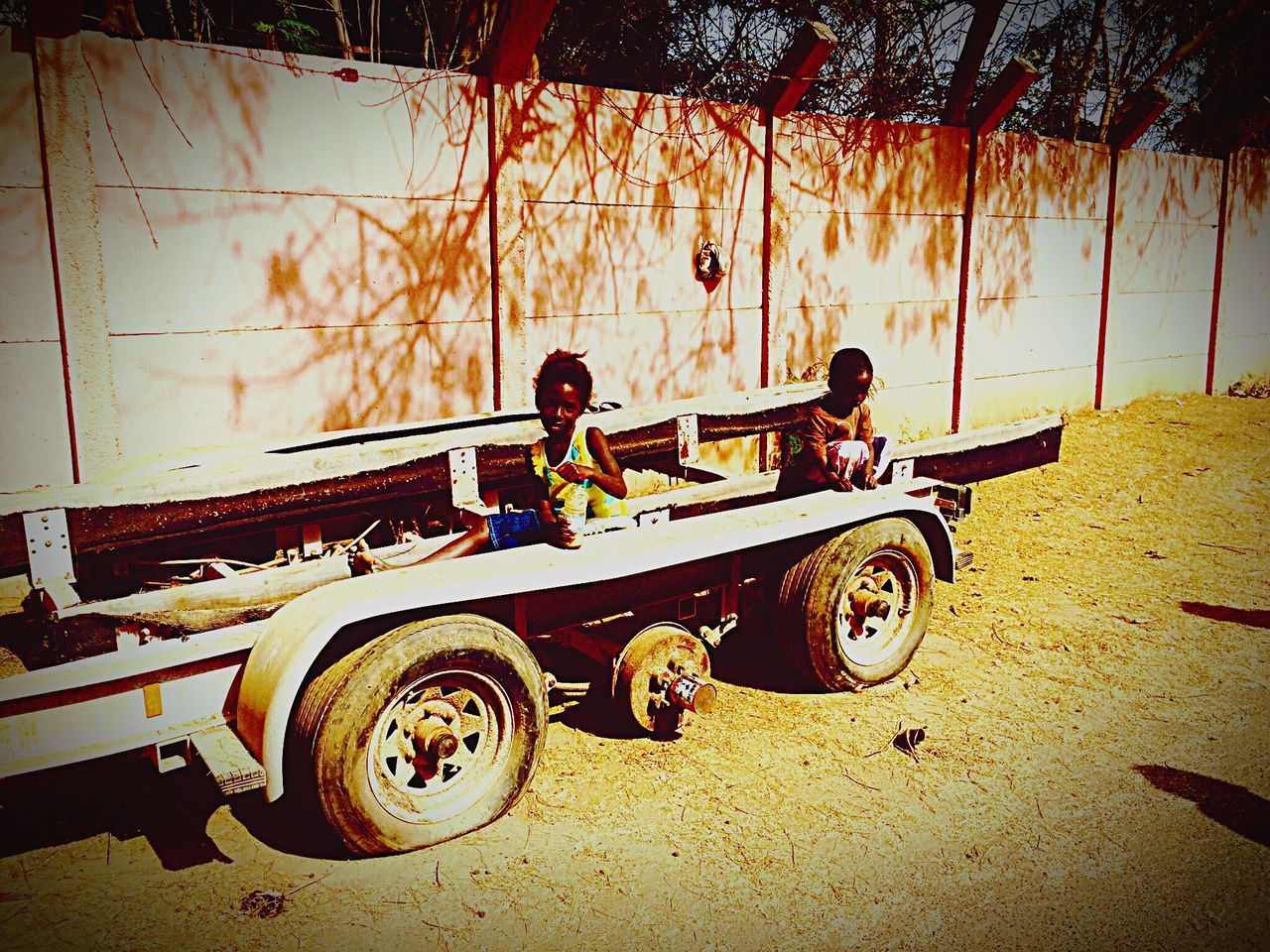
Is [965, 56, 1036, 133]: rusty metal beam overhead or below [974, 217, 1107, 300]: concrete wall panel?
overhead

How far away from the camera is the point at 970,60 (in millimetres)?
8797

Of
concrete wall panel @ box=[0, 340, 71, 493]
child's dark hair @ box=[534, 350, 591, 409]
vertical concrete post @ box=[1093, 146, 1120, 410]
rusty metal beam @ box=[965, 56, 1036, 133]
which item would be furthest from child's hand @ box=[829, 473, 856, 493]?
vertical concrete post @ box=[1093, 146, 1120, 410]

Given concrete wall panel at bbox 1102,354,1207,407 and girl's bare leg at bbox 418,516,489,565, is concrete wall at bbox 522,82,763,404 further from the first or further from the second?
concrete wall panel at bbox 1102,354,1207,407

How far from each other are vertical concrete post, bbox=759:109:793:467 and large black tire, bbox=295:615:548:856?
16.7 ft

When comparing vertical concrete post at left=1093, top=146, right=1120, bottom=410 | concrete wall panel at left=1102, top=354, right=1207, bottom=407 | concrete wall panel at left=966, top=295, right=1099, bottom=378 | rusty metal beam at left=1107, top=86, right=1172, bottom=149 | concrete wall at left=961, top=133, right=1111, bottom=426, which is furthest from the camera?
concrete wall panel at left=1102, top=354, right=1207, bottom=407

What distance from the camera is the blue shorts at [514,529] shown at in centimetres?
423

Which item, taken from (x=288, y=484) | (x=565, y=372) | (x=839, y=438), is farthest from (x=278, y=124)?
(x=839, y=438)

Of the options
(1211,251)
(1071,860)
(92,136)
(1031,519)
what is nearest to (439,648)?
(1071,860)

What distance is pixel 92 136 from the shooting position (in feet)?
17.0

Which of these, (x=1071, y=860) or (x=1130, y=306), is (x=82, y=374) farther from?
(x=1130, y=306)

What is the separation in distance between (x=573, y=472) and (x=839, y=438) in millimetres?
1629

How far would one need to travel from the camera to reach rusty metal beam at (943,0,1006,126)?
28.0ft

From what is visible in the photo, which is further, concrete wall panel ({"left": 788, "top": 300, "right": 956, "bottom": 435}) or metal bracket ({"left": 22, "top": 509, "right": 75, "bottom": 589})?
concrete wall panel ({"left": 788, "top": 300, "right": 956, "bottom": 435})

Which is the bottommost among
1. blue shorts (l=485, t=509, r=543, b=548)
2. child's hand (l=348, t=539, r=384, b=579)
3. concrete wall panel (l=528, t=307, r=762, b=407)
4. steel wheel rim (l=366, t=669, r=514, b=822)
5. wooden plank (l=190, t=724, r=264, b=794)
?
steel wheel rim (l=366, t=669, r=514, b=822)
